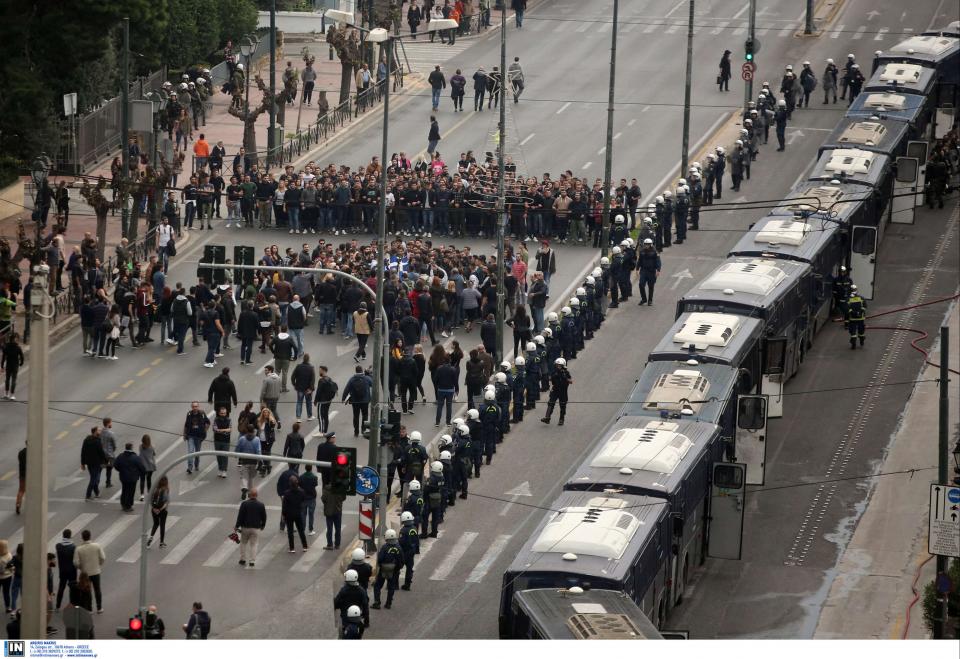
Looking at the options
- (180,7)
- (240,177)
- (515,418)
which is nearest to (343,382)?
(515,418)

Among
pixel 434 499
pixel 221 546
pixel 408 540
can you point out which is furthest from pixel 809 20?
pixel 408 540

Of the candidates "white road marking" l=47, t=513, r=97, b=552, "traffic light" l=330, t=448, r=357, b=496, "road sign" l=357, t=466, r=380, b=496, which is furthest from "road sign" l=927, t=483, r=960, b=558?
"white road marking" l=47, t=513, r=97, b=552

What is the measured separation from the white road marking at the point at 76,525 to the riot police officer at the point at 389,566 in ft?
20.8

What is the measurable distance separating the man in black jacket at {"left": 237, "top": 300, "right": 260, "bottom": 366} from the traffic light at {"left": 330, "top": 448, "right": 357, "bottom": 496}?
1351cm

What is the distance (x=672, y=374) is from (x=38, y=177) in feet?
78.3

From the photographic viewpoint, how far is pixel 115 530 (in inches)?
1459

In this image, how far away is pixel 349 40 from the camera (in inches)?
2594

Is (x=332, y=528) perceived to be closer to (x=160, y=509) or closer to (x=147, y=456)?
(x=160, y=509)

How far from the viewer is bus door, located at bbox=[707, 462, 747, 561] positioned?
33.9m

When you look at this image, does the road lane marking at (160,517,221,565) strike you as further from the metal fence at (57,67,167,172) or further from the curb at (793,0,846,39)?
the curb at (793,0,846,39)

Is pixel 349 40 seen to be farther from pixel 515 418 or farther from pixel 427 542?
pixel 427 542

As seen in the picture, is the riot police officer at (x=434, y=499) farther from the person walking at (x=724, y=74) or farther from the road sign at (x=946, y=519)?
the person walking at (x=724, y=74)

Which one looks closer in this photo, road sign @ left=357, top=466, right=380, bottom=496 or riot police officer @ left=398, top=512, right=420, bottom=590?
riot police officer @ left=398, top=512, right=420, bottom=590

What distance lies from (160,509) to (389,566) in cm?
510
